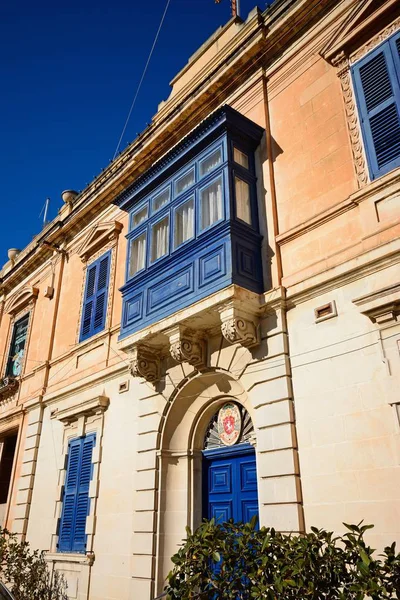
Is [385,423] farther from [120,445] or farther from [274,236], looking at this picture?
[120,445]

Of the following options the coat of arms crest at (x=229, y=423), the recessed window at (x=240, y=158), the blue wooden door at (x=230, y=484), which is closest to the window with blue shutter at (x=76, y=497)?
the blue wooden door at (x=230, y=484)

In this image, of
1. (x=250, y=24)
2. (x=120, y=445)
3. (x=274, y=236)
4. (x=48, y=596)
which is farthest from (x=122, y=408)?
(x=250, y=24)

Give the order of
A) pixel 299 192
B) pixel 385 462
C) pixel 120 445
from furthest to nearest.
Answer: pixel 120 445
pixel 299 192
pixel 385 462

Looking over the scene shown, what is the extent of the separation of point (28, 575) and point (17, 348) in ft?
23.3

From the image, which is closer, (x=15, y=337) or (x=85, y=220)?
(x=85, y=220)

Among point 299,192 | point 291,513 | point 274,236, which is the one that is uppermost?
point 299,192

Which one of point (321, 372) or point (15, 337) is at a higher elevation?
point (15, 337)

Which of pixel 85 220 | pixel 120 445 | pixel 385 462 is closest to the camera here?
pixel 385 462

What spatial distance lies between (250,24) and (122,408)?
7.53 m

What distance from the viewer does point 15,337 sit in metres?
15.4

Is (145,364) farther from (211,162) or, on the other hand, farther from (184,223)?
(211,162)

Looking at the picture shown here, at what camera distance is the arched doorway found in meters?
7.08

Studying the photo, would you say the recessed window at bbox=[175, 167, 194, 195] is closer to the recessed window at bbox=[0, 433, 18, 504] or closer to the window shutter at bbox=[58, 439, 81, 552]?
the window shutter at bbox=[58, 439, 81, 552]

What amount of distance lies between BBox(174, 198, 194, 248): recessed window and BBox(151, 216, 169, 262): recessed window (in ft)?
0.92
